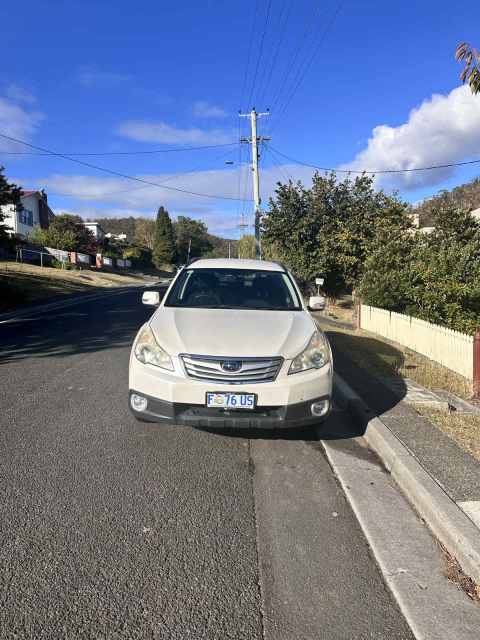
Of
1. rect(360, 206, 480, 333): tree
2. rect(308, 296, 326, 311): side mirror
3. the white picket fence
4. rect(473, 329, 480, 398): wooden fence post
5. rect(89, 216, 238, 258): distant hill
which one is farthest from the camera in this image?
rect(89, 216, 238, 258): distant hill

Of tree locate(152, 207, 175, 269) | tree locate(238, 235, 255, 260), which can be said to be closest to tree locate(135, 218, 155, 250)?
tree locate(152, 207, 175, 269)

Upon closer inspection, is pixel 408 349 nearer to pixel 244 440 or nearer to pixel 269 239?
pixel 244 440

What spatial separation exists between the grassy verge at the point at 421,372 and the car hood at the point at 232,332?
1719 mm

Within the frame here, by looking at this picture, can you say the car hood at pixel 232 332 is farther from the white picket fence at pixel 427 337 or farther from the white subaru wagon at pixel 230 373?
the white picket fence at pixel 427 337

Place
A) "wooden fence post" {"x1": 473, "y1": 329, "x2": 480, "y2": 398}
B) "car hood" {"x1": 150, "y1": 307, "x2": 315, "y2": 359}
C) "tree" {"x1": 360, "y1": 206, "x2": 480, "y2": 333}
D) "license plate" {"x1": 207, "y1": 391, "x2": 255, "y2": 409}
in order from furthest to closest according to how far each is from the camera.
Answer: "tree" {"x1": 360, "y1": 206, "x2": 480, "y2": 333} < "wooden fence post" {"x1": 473, "y1": 329, "x2": 480, "y2": 398} < "car hood" {"x1": 150, "y1": 307, "x2": 315, "y2": 359} < "license plate" {"x1": 207, "y1": 391, "x2": 255, "y2": 409}

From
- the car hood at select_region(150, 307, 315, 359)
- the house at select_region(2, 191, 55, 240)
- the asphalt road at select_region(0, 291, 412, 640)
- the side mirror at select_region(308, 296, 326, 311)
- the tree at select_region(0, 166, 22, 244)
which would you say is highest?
the house at select_region(2, 191, 55, 240)

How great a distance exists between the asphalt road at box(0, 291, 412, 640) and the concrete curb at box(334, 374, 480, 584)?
0.48 meters

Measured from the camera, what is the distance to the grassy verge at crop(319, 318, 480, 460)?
4617mm

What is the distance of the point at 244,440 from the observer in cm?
451

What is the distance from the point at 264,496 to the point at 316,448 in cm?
107

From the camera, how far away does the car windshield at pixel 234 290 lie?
531 cm

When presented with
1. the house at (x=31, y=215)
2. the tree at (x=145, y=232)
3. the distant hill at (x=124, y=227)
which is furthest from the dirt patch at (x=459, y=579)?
the distant hill at (x=124, y=227)

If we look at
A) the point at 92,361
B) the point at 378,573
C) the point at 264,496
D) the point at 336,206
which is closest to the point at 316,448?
the point at 264,496

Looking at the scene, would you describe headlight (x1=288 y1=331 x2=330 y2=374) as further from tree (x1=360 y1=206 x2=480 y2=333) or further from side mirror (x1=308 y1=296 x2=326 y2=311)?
tree (x1=360 y1=206 x2=480 y2=333)
